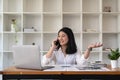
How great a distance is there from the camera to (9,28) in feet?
15.1

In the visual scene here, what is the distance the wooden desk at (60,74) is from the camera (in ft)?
6.10

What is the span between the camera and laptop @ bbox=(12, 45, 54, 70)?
1.99 metres

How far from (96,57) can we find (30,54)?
2.81 metres

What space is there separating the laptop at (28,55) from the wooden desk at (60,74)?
0.12 m

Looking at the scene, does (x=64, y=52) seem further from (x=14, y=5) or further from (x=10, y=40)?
(x=14, y=5)

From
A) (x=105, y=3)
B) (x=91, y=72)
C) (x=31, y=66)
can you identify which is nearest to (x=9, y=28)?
(x=105, y=3)

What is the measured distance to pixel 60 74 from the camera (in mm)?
1865

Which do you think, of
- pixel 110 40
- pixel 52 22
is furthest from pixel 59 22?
pixel 110 40

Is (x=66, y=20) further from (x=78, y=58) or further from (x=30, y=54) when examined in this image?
(x=30, y=54)

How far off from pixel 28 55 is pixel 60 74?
1.17 feet

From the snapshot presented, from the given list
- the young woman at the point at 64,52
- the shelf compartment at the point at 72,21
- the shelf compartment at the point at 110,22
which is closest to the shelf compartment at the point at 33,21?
the shelf compartment at the point at 72,21

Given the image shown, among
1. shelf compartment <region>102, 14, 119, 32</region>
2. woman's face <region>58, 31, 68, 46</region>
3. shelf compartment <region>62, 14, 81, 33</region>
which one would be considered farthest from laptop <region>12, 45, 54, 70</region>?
shelf compartment <region>102, 14, 119, 32</region>

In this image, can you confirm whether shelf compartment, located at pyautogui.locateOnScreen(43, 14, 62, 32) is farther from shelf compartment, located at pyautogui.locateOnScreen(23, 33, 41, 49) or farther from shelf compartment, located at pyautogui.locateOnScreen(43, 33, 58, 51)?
shelf compartment, located at pyautogui.locateOnScreen(23, 33, 41, 49)

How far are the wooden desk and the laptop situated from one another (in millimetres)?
119
